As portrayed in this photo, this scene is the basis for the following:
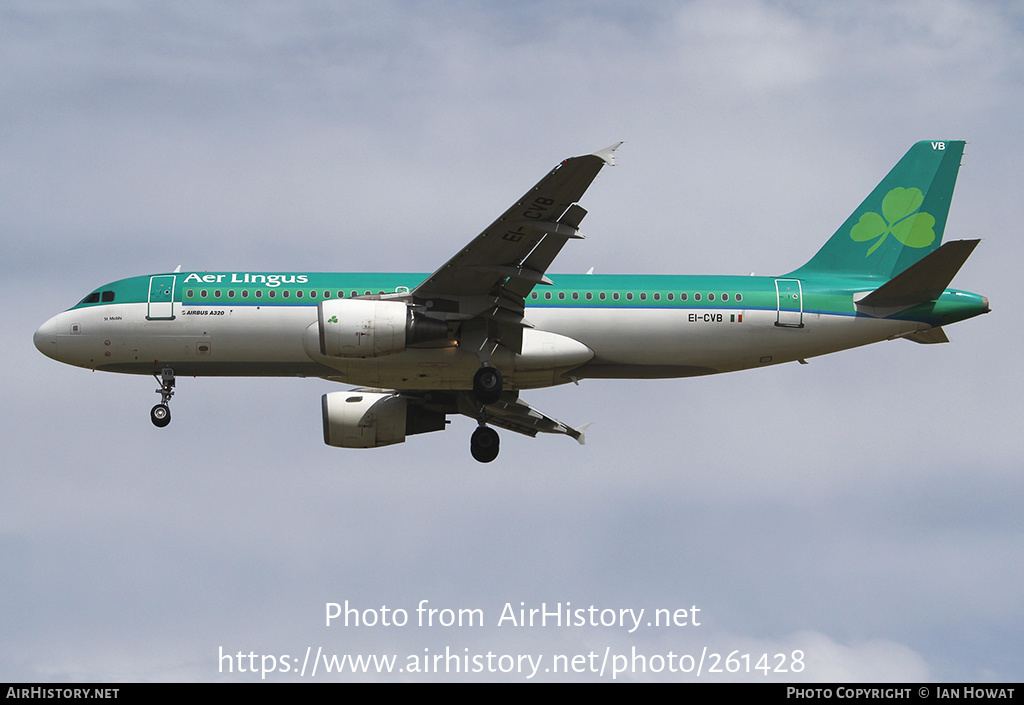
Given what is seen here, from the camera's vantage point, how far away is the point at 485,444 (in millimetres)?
43656

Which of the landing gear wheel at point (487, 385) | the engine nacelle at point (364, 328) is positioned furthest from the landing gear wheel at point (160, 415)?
the landing gear wheel at point (487, 385)

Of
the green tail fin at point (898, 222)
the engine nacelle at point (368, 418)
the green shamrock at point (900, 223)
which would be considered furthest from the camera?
the green shamrock at point (900, 223)

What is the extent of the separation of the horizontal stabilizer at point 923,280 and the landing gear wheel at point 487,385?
1123 centimetres

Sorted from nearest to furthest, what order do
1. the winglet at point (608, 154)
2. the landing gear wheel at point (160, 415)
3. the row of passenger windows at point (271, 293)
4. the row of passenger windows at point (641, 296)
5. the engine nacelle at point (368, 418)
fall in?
the winglet at point (608, 154) < the row of passenger windows at point (271, 293) < the row of passenger windows at point (641, 296) < the landing gear wheel at point (160, 415) < the engine nacelle at point (368, 418)

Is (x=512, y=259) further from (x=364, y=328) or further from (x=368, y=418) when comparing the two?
(x=368, y=418)

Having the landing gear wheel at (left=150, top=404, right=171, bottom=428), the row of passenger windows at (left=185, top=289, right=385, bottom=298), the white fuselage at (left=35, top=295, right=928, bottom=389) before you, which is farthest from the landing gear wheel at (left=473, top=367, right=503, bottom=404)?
the landing gear wheel at (left=150, top=404, right=171, bottom=428)

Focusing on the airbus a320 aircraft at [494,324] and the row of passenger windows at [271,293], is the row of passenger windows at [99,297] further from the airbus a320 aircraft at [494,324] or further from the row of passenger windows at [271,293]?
the row of passenger windows at [271,293]

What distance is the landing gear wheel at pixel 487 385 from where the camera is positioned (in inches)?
1570

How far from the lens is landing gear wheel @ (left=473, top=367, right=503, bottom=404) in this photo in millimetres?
39875

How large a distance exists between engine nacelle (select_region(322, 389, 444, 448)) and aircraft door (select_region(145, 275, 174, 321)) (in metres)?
6.27

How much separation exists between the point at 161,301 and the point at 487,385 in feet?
33.2

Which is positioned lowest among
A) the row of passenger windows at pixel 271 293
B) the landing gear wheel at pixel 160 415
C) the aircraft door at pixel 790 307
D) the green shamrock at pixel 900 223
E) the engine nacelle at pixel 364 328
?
the landing gear wheel at pixel 160 415

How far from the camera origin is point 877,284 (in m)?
43.8

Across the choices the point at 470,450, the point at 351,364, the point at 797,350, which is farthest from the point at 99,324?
the point at 797,350
